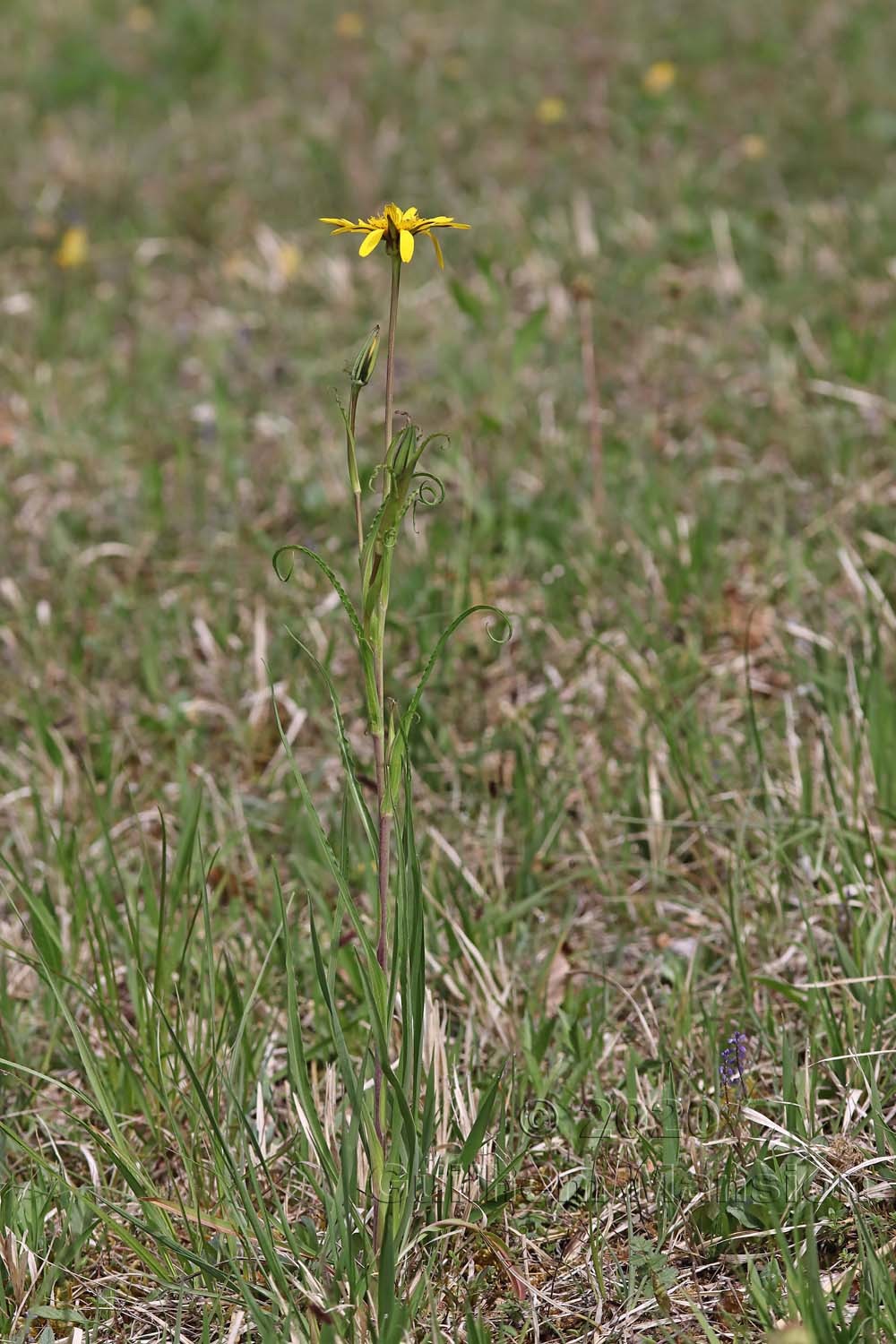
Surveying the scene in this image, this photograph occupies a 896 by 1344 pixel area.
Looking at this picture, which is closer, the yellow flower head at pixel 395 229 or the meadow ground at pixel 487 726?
the yellow flower head at pixel 395 229

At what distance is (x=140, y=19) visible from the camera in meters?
7.58

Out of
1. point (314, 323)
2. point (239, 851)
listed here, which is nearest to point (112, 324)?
point (314, 323)

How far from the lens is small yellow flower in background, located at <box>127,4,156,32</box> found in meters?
7.52

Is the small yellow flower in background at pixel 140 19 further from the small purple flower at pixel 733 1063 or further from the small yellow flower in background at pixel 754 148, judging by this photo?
the small purple flower at pixel 733 1063

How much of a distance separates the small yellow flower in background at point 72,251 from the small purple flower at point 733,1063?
4205 mm

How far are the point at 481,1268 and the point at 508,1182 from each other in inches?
4.4

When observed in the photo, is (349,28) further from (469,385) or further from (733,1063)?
(733,1063)

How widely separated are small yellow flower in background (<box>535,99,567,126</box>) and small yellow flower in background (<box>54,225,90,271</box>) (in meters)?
2.31

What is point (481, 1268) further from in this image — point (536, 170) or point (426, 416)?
point (536, 170)

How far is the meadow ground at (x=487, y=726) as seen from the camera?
156 cm

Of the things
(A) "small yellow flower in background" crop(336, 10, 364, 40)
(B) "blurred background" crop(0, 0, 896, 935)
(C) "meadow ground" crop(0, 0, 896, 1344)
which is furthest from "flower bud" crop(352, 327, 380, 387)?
(A) "small yellow flower in background" crop(336, 10, 364, 40)

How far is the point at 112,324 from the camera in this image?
A: 4.73 meters

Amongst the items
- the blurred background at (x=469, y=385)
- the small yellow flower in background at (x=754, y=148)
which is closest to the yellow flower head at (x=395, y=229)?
the blurred background at (x=469, y=385)

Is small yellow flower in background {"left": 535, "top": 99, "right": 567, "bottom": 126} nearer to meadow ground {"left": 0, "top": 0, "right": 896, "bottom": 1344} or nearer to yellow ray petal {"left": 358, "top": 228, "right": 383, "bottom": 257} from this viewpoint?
meadow ground {"left": 0, "top": 0, "right": 896, "bottom": 1344}
